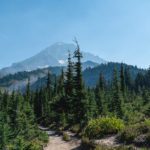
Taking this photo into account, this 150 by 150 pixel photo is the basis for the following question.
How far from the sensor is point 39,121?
3073 inches

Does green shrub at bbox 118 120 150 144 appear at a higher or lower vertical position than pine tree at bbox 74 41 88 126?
lower

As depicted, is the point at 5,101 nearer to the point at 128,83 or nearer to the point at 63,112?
the point at 63,112

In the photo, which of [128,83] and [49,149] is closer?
[49,149]

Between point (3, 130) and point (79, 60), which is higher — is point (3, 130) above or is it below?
below

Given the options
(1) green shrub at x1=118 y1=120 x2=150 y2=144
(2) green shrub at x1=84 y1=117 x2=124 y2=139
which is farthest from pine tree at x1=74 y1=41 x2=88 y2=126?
(1) green shrub at x1=118 y1=120 x2=150 y2=144

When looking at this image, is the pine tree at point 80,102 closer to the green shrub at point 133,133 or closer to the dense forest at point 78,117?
the dense forest at point 78,117

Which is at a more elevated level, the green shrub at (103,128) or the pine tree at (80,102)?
the pine tree at (80,102)

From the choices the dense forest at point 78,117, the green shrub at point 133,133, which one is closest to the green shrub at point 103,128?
the dense forest at point 78,117

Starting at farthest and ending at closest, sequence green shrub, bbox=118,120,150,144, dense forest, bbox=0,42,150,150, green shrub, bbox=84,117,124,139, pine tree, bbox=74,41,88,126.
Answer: pine tree, bbox=74,41,88,126 → green shrub, bbox=84,117,124,139 → dense forest, bbox=0,42,150,150 → green shrub, bbox=118,120,150,144

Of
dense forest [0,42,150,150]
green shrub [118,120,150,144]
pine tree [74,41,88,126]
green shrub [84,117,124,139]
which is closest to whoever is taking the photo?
green shrub [118,120,150,144]

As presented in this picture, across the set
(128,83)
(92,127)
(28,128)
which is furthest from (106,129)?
(128,83)

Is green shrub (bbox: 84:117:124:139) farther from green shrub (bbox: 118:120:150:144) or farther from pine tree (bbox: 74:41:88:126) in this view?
pine tree (bbox: 74:41:88:126)

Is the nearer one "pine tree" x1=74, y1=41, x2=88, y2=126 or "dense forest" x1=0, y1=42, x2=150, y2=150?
"dense forest" x1=0, y1=42, x2=150, y2=150

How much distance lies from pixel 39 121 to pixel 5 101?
368 inches
